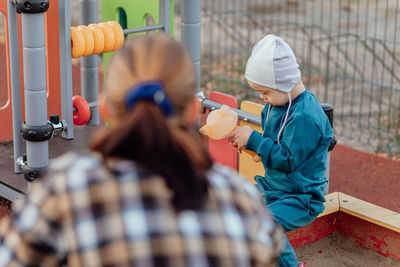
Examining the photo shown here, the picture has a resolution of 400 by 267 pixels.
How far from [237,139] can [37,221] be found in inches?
66.9

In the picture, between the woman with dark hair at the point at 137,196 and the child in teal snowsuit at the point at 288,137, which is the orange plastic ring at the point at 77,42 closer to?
the child in teal snowsuit at the point at 288,137

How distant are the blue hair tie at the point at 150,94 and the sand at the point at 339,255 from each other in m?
2.49

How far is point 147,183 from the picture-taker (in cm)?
147

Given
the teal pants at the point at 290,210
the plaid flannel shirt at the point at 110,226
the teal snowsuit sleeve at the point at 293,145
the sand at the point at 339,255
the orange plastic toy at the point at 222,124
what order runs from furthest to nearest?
the sand at the point at 339,255 → the orange plastic toy at the point at 222,124 → the teal pants at the point at 290,210 → the teal snowsuit sleeve at the point at 293,145 → the plaid flannel shirt at the point at 110,226

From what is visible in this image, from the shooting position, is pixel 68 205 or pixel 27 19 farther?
pixel 27 19

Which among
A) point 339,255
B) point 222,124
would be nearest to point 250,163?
point 339,255

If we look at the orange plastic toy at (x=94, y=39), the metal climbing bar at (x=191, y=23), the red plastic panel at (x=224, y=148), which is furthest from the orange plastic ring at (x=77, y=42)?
the red plastic panel at (x=224, y=148)

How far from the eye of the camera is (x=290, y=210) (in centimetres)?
299

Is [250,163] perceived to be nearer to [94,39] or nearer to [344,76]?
[94,39]

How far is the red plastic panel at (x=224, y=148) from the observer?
4410 millimetres

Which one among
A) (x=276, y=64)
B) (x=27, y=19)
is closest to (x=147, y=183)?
(x=276, y=64)

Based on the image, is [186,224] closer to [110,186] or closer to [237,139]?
[110,186]

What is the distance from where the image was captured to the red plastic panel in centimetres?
441

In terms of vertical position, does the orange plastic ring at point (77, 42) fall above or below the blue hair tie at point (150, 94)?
below
